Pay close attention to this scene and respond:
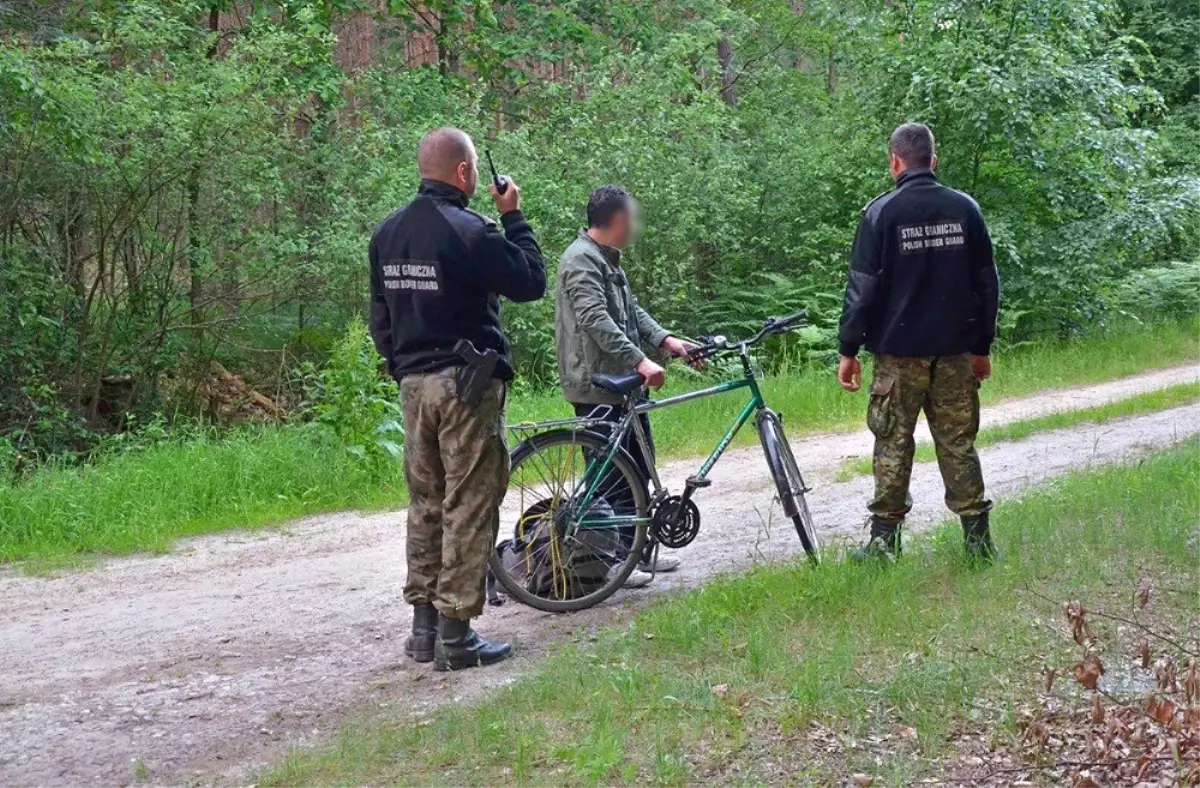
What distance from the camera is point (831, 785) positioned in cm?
418

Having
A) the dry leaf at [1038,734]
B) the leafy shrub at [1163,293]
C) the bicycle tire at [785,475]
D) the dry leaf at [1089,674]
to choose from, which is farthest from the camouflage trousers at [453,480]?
the leafy shrub at [1163,293]

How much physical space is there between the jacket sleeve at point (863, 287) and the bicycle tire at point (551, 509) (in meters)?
1.32

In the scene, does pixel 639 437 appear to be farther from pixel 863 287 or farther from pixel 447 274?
pixel 447 274

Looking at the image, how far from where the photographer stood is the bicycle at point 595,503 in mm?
6629

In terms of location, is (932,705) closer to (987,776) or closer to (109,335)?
(987,776)

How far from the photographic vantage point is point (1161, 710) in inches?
139

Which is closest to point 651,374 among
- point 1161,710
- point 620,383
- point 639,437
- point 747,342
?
point 620,383

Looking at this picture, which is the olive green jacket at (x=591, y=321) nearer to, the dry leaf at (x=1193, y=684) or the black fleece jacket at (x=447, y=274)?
the black fleece jacket at (x=447, y=274)

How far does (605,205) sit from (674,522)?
5.75 ft

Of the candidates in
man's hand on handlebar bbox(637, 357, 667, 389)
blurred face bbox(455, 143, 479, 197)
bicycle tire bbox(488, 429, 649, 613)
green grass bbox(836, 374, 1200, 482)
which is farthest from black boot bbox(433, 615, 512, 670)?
green grass bbox(836, 374, 1200, 482)

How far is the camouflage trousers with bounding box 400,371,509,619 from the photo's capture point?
577 centimetres

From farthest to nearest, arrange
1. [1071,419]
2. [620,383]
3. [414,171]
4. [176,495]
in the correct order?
A: [414,171], [1071,419], [176,495], [620,383]

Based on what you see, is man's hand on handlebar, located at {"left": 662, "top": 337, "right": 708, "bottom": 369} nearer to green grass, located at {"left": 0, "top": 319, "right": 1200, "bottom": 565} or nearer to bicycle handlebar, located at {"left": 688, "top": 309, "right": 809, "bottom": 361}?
bicycle handlebar, located at {"left": 688, "top": 309, "right": 809, "bottom": 361}

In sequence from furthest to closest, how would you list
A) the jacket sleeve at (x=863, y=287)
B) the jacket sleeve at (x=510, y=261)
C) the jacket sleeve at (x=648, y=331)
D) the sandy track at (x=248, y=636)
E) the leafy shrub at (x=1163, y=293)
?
the leafy shrub at (x=1163, y=293)
the jacket sleeve at (x=648, y=331)
the jacket sleeve at (x=863, y=287)
the jacket sleeve at (x=510, y=261)
the sandy track at (x=248, y=636)
